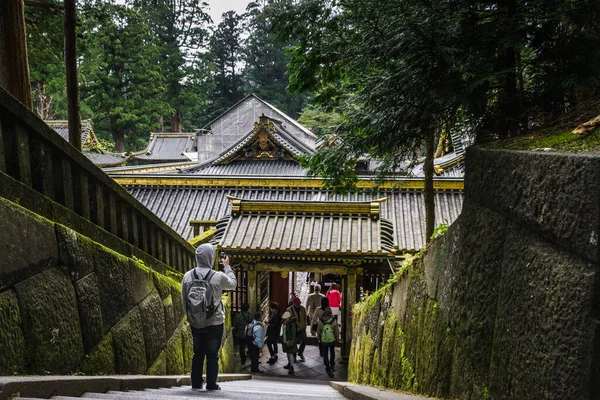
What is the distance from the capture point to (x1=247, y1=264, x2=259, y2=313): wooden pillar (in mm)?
8914

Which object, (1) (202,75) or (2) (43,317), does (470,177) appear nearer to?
(2) (43,317)

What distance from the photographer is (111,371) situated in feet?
10.9

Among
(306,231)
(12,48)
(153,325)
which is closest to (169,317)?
(153,325)

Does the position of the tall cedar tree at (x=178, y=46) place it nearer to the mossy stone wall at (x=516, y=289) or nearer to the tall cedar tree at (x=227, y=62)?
the tall cedar tree at (x=227, y=62)

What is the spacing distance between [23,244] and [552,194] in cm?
278

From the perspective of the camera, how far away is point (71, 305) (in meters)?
2.90

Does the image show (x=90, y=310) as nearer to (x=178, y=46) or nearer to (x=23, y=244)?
(x=23, y=244)

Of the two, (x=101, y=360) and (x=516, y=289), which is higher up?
(x=516, y=289)

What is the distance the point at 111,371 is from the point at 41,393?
50.6 inches

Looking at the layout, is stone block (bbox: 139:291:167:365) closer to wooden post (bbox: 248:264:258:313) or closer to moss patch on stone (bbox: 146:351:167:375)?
moss patch on stone (bbox: 146:351:167:375)

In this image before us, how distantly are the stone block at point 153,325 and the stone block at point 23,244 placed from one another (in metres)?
1.47

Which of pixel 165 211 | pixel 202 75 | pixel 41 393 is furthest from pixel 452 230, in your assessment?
pixel 202 75

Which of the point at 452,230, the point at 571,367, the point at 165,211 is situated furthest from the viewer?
the point at 165,211

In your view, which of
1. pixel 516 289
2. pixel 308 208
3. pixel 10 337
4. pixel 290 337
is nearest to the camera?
pixel 516 289
